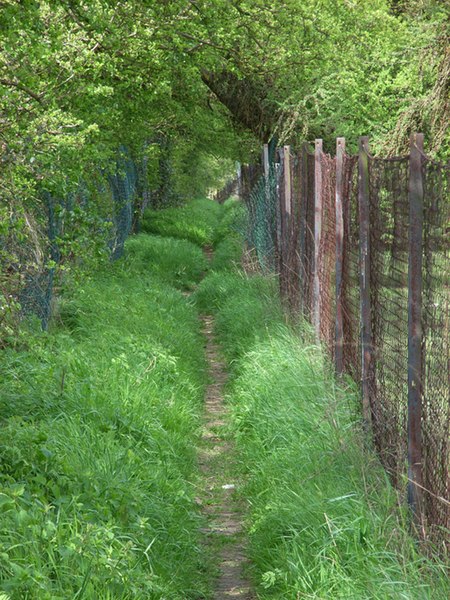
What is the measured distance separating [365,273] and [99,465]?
199cm

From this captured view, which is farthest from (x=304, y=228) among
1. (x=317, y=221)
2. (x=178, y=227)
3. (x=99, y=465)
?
(x=178, y=227)

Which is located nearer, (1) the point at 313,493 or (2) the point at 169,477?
(1) the point at 313,493

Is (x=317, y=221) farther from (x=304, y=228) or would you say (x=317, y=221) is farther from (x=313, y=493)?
(x=313, y=493)

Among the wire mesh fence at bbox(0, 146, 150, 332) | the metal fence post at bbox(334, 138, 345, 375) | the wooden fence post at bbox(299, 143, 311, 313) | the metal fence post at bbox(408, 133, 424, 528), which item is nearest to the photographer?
the metal fence post at bbox(408, 133, 424, 528)

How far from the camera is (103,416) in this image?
23.3ft

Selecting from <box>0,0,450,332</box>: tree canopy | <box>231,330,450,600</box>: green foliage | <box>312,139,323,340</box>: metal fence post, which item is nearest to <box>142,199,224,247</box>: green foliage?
<box>0,0,450,332</box>: tree canopy

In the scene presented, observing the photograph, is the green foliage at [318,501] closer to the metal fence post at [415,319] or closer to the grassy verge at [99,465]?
the metal fence post at [415,319]

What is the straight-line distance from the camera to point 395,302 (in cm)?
529

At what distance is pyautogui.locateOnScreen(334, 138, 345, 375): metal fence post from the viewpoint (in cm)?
714

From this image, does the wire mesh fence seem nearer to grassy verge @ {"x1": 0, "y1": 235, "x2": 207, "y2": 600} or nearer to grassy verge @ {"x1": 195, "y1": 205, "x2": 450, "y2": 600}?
grassy verge @ {"x1": 0, "y1": 235, "x2": 207, "y2": 600}

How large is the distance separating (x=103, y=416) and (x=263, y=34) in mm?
9551

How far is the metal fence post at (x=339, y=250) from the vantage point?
7141 millimetres

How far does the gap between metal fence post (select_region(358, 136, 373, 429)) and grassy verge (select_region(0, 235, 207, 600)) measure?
134 cm

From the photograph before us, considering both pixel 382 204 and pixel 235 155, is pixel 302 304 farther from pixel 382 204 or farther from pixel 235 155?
pixel 235 155
